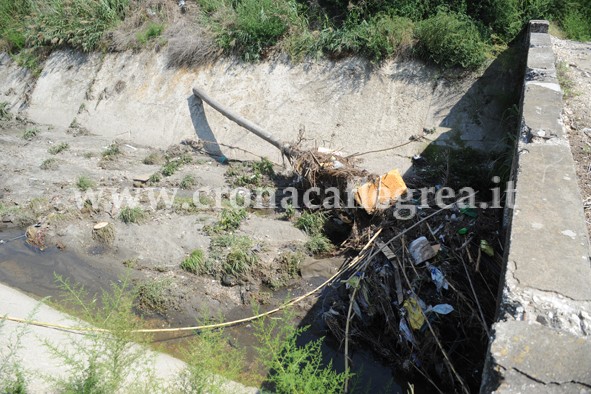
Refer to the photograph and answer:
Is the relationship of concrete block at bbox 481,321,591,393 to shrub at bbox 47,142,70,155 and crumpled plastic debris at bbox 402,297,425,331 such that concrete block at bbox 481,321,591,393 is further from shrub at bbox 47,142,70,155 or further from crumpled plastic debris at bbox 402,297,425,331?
shrub at bbox 47,142,70,155

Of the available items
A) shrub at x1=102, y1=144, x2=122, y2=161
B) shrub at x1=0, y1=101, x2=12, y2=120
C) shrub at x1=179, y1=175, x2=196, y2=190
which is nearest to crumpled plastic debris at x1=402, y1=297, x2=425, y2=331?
shrub at x1=179, y1=175, x2=196, y2=190

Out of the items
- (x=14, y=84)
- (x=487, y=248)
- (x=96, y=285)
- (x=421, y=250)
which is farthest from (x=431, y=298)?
(x=14, y=84)

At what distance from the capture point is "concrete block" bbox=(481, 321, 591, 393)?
2.42 meters

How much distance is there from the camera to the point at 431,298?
4602mm

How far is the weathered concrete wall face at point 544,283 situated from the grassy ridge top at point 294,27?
11.7 feet

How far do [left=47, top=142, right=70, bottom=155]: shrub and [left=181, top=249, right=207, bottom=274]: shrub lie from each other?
433 centimetres

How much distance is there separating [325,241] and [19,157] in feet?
19.4

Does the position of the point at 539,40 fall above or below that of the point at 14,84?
above

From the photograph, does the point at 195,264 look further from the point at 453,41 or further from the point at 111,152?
the point at 453,41

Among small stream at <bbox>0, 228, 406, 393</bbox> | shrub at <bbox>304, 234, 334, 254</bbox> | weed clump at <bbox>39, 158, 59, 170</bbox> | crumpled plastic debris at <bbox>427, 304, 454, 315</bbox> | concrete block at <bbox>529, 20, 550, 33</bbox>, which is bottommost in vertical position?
small stream at <bbox>0, 228, 406, 393</bbox>

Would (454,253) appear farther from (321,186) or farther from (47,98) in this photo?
(47,98)

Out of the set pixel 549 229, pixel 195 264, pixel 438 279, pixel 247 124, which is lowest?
pixel 195 264

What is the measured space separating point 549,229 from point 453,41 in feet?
15.9

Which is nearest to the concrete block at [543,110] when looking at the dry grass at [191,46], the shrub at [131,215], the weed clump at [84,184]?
the shrub at [131,215]
